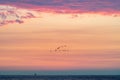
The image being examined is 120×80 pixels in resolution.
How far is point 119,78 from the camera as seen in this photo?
163250 mm

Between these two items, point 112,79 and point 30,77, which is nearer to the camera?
point 112,79

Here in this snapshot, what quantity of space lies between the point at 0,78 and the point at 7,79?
318cm

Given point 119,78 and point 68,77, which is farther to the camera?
point 68,77

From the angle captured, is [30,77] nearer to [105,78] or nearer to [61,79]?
[61,79]

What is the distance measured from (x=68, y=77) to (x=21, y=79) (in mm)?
15837

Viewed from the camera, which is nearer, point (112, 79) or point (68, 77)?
point (112, 79)

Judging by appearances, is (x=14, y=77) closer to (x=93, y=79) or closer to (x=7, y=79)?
(x=7, y=79)

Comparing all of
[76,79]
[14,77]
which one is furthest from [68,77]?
[14,77]

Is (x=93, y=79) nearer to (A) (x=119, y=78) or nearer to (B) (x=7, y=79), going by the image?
(A) (x=119, y=78)

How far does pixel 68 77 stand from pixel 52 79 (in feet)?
26.4

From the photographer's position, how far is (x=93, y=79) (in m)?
170

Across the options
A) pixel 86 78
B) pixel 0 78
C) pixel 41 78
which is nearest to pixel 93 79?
pixel 86 78

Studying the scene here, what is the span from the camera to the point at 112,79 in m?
163

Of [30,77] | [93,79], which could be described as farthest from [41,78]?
[93,79]
